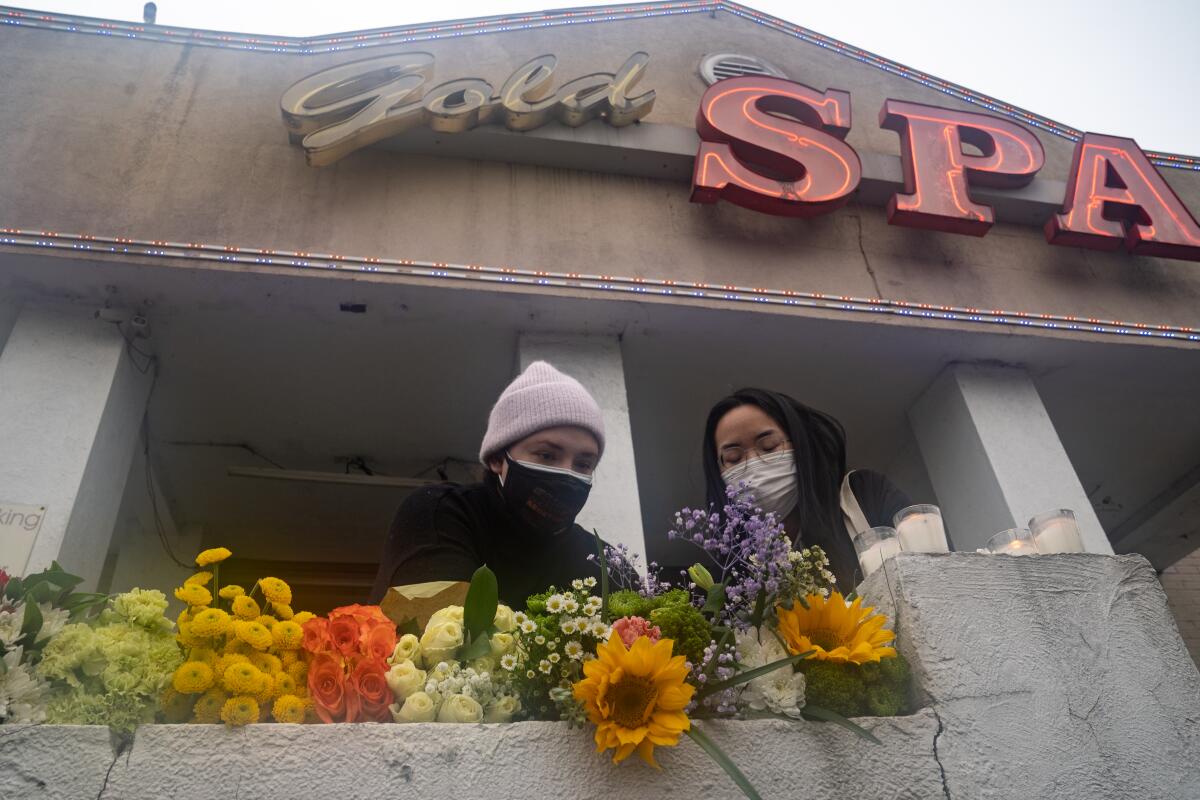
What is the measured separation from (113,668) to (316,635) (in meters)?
0.38

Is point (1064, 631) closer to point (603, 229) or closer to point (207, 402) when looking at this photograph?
point (603, 229)

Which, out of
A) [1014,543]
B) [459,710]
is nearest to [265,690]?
[459,710]

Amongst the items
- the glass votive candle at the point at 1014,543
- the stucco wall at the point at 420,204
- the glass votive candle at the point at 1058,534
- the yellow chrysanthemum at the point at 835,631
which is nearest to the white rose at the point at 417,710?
the yellow chrysanthemum at the point at 835,631

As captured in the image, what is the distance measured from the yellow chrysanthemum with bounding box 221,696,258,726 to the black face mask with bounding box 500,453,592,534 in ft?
4.78

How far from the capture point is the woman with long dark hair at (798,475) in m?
3.03

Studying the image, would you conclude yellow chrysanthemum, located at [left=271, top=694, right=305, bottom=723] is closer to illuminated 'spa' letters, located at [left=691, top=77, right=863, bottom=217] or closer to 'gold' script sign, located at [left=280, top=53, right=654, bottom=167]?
'gold' script sign, located at [left=280, top=53, right=654, bottom=167]

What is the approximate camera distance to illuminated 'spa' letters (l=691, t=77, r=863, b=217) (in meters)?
5.61

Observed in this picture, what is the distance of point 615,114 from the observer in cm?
571

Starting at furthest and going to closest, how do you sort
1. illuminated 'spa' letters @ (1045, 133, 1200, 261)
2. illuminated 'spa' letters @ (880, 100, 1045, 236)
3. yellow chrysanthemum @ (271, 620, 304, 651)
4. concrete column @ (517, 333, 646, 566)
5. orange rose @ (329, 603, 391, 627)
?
illuminated 'spa' letters @ (1045, 133, 1200, 261), illuminated 'spa' letters @ (880, 100, 1045, 236), concrete column @ (517, 333, 646, 566), orange rose @ (329, 603, 391, 627), yellow chrysanthemum @ (271, 620, 304, 651)

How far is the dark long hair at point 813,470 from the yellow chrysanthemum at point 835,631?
0.91 metres

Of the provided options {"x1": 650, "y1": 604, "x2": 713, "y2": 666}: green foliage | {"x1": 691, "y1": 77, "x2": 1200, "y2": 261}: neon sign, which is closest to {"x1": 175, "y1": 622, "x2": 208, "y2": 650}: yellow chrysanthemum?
{"x1": 650, "y1": 604, "x2": 713, "y2": 666}: green foliage

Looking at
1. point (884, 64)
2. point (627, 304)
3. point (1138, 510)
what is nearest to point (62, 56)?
point (627, 304)

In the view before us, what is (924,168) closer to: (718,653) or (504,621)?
(718,653)

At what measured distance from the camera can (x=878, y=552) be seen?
2.30 meters
